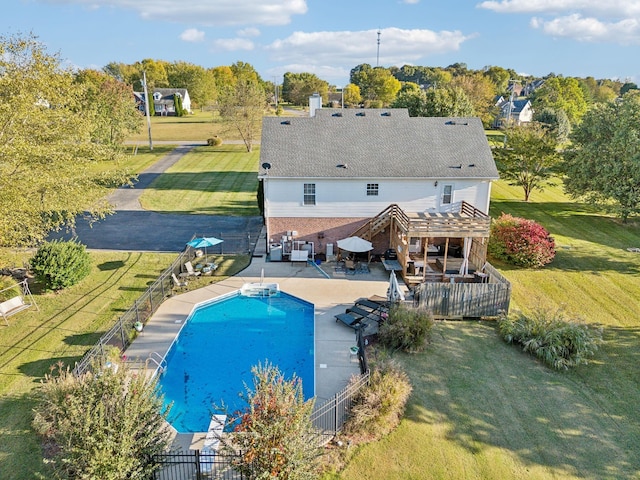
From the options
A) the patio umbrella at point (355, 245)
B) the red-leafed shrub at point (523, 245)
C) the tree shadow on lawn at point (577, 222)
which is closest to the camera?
the patio umbrella at point (355, 245)

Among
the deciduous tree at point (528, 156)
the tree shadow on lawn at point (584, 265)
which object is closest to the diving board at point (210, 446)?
the tree shadow on lawn at point (584, 265)

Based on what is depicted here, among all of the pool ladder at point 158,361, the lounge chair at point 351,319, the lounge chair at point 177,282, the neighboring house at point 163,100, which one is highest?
the neighboring house at point 163,100

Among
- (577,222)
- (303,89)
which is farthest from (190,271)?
(303,89)

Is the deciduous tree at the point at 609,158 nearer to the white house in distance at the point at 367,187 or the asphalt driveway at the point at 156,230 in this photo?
the white house in distance at the point at 367,187

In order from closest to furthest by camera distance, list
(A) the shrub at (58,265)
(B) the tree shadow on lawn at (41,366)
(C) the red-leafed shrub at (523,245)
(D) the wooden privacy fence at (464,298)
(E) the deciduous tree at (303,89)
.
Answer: (B) the tree shadow on lawn at (41,366)
(D) the wooden privacy fence at (464,298)
(A) the shrub at (58,265)
(C) the red-leafed shrub at (523,245)
(E) the deciduous tree at (303,89)

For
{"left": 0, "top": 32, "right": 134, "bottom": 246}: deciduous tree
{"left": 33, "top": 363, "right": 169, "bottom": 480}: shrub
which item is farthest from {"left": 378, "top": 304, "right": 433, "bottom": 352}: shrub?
{"left": 0, "top": 32, "right": 134, "bottom": 246}: deciduous tree

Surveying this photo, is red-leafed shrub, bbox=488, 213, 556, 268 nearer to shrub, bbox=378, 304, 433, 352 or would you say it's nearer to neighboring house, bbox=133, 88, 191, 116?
shrub, bbox=378, 304, 433, 352
